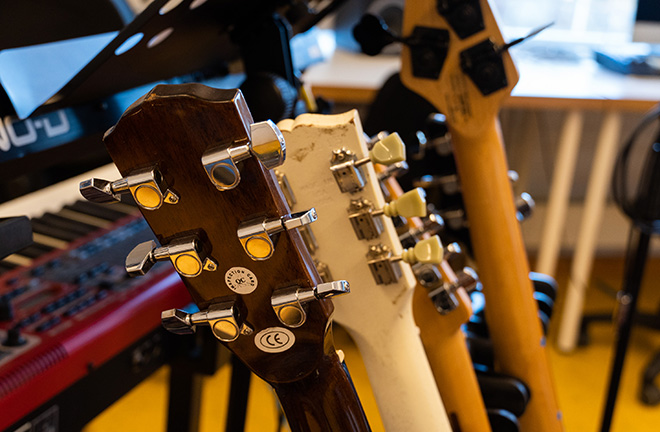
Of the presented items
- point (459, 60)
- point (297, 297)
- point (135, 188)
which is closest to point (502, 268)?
point (459, 60)

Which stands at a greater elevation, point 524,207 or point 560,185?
point 524,207

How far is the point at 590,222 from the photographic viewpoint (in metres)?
1.91

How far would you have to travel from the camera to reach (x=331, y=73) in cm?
205

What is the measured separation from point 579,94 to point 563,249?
1144 mm

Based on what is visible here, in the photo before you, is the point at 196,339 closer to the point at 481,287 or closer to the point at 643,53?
the point at 481,287

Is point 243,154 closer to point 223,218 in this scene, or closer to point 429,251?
point 223,218

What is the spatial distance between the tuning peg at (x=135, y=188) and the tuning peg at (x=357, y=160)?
159 millimetres

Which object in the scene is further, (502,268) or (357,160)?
(502,268)

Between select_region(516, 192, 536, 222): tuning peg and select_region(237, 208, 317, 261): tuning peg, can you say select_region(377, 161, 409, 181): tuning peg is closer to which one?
select_region(237, 208, 317, 261): tuning peg

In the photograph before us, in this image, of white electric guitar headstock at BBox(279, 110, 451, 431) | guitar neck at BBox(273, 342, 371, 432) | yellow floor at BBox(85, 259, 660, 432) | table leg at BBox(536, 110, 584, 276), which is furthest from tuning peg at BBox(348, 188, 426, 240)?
table leg at BBox(536, 110, 584, 276)

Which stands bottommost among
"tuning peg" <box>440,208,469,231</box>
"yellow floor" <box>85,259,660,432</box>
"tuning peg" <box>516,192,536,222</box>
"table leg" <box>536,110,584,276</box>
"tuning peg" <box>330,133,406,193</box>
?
"yellow floor" <box>85,259,660,432</box>

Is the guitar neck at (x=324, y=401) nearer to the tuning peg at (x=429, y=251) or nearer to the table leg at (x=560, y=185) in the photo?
the tuning peg at (x=429, y=251)

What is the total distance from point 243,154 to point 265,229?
0.18 ft

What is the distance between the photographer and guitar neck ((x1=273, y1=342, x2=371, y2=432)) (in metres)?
0.48
